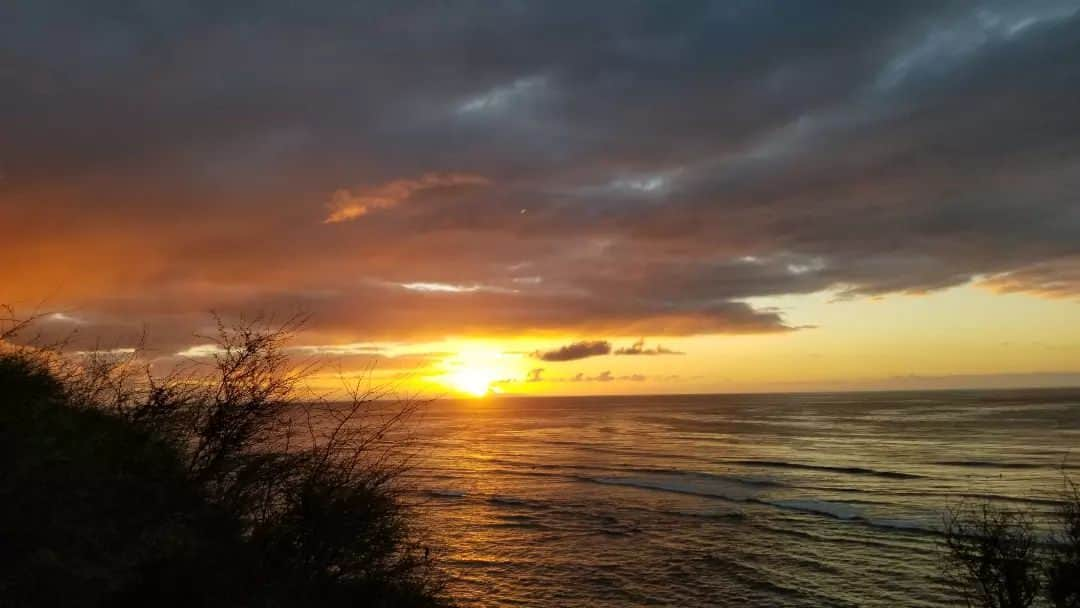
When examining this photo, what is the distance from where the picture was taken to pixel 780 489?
121ft

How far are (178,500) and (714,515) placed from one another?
2563cm

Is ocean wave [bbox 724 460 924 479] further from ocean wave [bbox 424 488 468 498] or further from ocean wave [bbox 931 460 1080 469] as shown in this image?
ocean wave [bbox 424 488 468 498]

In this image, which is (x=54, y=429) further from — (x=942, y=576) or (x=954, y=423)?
(x=954, y=423)

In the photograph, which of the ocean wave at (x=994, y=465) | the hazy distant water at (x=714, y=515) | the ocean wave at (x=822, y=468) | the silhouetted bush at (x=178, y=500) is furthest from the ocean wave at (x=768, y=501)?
the silhouetted bush at (x=178, y=500)

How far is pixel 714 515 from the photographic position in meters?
29.4

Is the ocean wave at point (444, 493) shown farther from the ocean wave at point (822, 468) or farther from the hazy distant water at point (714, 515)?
the ocean wave at point (822, 468)

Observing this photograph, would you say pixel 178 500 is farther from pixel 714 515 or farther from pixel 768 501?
pixel 768 501

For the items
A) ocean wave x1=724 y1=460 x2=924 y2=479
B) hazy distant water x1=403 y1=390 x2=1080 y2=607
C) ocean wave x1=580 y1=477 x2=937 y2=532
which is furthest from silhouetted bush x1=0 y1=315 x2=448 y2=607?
ocean wave x1=724 y1=460 x2=924 y2=479

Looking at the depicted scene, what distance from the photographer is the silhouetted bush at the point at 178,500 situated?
5859 mm

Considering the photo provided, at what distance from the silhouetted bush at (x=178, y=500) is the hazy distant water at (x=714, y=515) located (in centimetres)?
951

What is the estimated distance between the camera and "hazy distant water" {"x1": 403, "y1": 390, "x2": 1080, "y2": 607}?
18859 mm

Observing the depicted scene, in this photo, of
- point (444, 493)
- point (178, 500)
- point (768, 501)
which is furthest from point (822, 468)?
point (178, 500)

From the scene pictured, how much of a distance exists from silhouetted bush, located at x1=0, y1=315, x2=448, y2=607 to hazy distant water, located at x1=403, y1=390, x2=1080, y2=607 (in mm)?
9511

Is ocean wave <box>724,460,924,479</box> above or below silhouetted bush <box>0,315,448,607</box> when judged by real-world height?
below
